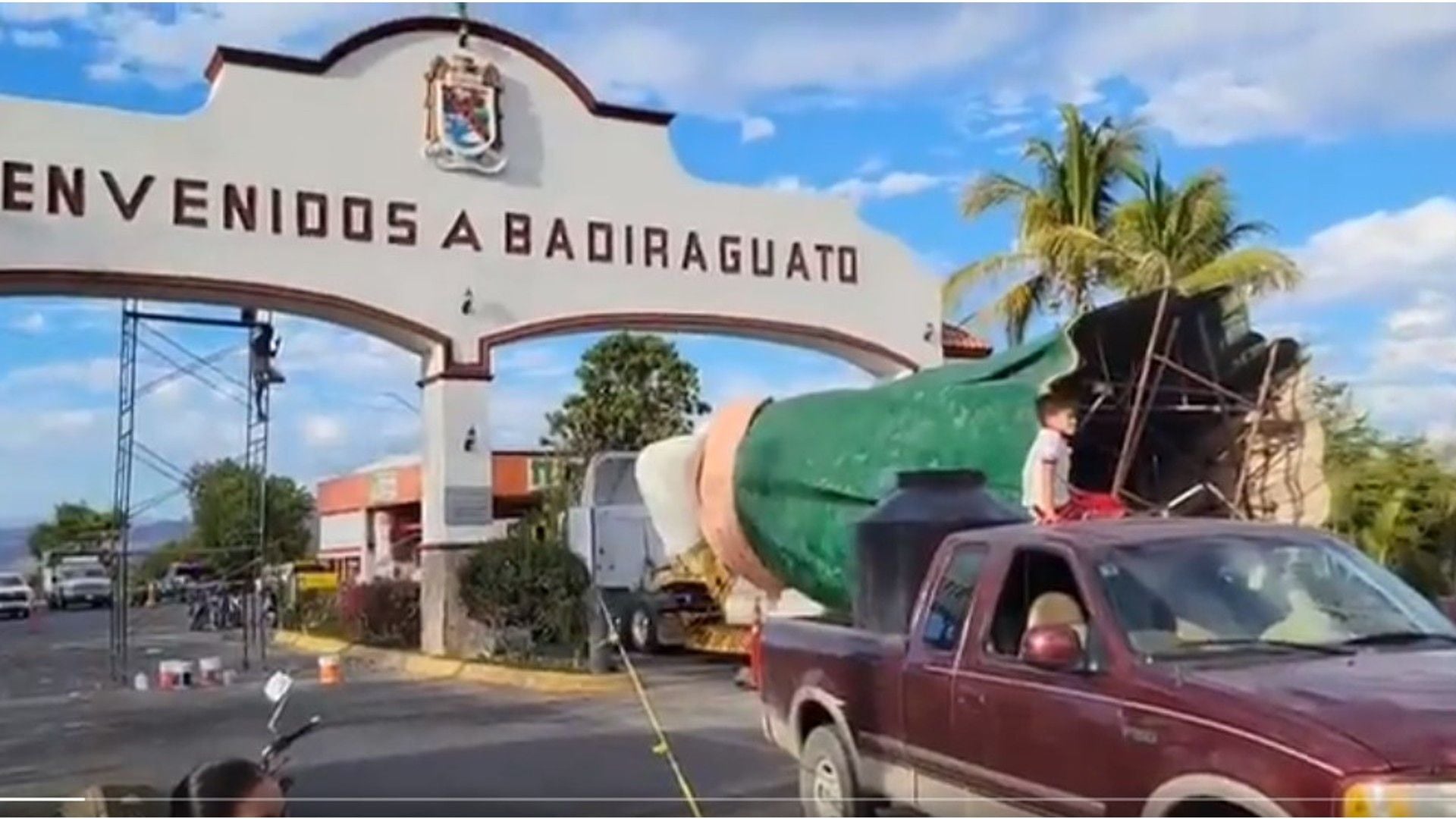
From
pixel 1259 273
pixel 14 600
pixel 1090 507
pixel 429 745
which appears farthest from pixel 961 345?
pixel 14 600

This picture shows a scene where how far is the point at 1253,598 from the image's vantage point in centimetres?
642

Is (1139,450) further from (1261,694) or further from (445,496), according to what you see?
(445,496)

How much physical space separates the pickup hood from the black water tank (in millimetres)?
3317

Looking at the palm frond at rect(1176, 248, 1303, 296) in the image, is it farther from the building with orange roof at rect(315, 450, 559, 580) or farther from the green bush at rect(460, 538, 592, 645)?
the building with orange roof at rect(315, 450, 559, 580)

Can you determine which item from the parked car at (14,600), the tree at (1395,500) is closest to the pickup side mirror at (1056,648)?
the tree at (1395,500)

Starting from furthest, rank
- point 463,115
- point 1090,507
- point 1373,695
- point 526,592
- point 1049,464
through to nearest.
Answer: point 463,115
point 526,592
point 1049,464
point 1090,507
point 1373,695

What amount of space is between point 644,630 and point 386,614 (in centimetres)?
390

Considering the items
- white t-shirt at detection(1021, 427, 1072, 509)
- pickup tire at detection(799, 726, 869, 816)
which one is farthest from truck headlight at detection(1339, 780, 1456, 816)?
white t-shirt at detection(1021, 427, 1072, 509)

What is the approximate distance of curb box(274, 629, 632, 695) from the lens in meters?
17.8

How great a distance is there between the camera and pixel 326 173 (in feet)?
64.7

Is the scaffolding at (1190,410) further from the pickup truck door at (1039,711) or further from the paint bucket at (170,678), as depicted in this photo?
the paint bucket at (170,678)

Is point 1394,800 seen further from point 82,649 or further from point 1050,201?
point 82,649

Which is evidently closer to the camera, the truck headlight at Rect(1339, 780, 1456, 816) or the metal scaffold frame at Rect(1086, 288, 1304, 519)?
the truck headlight at Rect(1339, 780, 1456, 816)

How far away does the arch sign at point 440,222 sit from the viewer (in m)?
18.4
